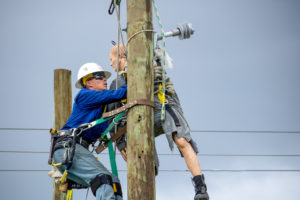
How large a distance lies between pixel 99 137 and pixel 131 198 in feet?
3.81

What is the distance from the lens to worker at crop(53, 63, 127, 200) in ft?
16.3

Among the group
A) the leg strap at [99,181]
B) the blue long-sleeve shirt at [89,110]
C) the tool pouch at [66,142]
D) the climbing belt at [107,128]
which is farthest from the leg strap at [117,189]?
the blue long-sleeve shirt at [89,110]

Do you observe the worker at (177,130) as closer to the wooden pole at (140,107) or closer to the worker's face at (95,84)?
the wooden pole at (140,107)

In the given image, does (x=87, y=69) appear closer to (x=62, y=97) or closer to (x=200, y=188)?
(x=62, y=97)

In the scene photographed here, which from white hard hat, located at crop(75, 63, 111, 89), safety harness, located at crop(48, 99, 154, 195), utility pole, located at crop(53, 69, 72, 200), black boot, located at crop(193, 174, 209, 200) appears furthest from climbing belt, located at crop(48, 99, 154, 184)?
utility pole, located at crop(53, 69, 72, 200)

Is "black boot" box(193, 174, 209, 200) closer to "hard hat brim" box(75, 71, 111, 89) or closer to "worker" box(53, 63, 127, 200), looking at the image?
"worker" box(53, 63, 127, 200)

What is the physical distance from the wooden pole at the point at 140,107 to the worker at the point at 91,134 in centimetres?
31

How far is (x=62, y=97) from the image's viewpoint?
22.6 feet

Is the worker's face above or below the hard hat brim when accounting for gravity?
below

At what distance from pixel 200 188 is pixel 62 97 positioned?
101 inches

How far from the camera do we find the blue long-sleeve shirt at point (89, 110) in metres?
5.24

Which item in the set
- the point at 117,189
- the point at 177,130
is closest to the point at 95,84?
the point at 177,130

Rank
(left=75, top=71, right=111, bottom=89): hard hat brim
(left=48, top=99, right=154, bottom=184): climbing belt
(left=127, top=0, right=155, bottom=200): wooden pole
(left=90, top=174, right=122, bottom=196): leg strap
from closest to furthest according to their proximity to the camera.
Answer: (left=127, top=0, right=155, bottom=200): wooden pole
(left=48, top=99, right=154, bottom=184): climbing belt
(left=90, top=174, right=122, bottom=196): leg strap
(left=75, top=71, right=111, bottom=89): hard hat brim

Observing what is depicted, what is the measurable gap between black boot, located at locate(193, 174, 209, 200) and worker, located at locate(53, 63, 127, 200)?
2.34 ft
